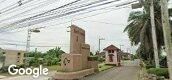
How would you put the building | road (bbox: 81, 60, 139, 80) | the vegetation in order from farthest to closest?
1. the building
2. the vegetation
3. road (bbox: 81, 60, 139, 80)

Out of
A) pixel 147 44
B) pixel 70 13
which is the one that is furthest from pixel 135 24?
pixel 70 13

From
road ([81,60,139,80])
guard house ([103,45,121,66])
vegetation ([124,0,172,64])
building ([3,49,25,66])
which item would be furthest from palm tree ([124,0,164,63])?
building ([3,49,25,66])

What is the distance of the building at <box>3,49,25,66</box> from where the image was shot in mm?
38128

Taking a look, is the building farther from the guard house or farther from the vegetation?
the vegetation

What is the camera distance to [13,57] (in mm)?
39750

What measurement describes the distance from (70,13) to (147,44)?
21.8 meters

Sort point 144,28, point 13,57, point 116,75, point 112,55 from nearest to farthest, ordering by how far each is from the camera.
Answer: point 116,75 < point 144,28 < point 13,57 < point 112,55

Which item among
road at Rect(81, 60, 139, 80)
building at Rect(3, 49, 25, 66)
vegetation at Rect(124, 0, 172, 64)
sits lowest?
road at Rect(81, 60, 139, 80)

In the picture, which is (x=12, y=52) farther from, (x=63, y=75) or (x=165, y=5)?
(x=165, y=5)

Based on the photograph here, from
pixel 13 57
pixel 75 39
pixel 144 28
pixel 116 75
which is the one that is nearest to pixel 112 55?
pixel 144 28

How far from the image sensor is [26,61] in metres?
43.6

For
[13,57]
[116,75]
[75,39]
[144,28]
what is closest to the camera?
[75,39]

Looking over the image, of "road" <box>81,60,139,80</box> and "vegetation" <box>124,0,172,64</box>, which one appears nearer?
"road" <box>81,60,139,80</box>

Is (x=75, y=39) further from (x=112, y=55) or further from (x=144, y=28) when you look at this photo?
(x=112, y=55)
